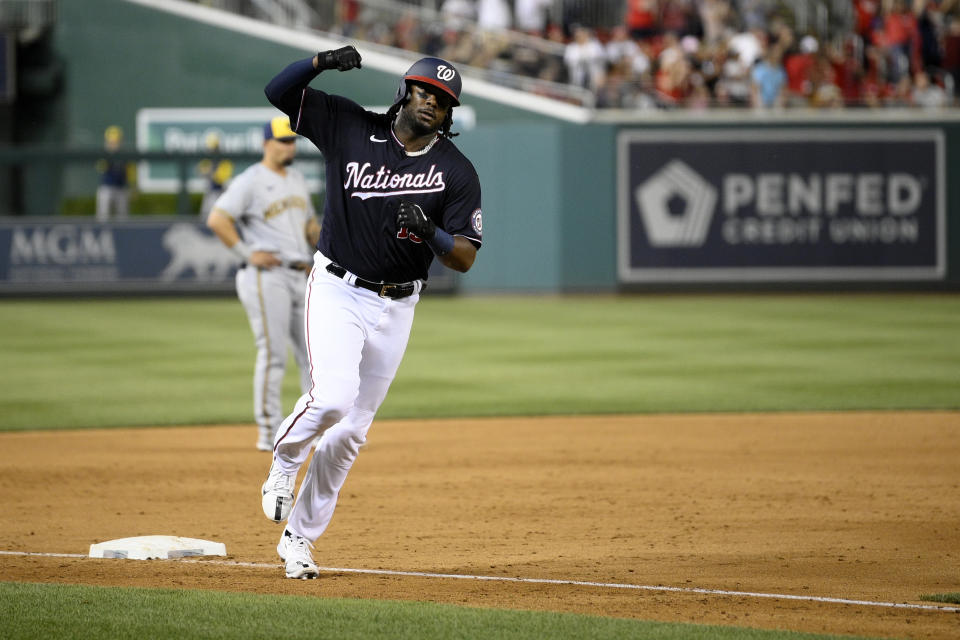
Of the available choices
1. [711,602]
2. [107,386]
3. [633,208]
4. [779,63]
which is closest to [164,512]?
[711,602]

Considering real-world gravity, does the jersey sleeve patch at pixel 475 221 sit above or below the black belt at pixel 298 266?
above

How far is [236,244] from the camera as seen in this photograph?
30.2 ft

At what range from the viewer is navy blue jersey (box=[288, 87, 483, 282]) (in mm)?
5719

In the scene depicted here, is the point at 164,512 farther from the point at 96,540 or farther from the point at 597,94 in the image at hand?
the point at 597,94

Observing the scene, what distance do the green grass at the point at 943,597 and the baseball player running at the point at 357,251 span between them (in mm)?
2348

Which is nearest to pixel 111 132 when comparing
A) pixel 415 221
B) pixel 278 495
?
pixel 278 495

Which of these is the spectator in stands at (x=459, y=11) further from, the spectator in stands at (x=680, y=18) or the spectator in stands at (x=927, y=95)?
the spectator in stands at (x=927, y=95)

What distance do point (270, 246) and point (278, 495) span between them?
3876 millimetres

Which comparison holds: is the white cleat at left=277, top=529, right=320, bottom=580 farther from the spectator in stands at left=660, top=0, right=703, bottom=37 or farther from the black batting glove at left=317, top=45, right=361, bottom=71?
the spectator in stands at left=660, top=0, right=703, bottom=37

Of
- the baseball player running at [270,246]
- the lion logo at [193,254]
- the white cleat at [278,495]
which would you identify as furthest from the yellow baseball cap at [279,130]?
the lion logo at [193,254]

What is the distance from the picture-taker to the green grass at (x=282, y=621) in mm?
4766

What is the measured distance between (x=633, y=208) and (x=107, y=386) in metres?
12.0

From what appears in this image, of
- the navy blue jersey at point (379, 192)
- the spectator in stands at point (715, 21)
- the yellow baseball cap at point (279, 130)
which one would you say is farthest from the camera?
the spectator in stands at point (715, 21)

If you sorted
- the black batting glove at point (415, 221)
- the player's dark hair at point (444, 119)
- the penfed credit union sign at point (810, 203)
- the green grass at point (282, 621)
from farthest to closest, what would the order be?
the penfed credit union sign at point (810, 203)
the player's dark hair at point (444, 119)
the black batting glove at point (415, 221)
the green grass at point (282, 621)
